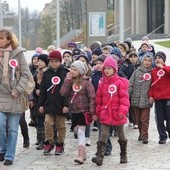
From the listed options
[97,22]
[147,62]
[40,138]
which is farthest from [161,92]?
[97,22]

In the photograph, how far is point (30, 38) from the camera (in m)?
81.8

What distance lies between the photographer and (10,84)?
25.6 ft

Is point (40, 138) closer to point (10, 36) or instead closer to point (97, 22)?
point (10, 36)

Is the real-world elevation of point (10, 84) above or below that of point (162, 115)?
above

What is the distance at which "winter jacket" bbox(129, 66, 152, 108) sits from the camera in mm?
9609

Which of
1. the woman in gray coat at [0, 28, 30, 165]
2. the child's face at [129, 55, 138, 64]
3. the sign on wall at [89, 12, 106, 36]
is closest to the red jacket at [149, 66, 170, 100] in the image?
the child's face at [129, 55, 138, 64]

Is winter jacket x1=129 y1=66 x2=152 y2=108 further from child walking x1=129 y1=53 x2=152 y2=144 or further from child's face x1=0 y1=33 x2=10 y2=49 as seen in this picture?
child's face x1=0 y1=33 x2=10 y2=49

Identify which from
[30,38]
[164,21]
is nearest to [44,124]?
[164,21]

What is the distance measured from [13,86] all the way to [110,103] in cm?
145

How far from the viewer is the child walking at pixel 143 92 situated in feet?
31.5

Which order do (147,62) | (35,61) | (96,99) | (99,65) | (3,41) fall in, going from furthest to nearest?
(35,61) → (147,62) → (99,65) → (96,99) → (3,41)

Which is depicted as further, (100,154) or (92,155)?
(92,155)

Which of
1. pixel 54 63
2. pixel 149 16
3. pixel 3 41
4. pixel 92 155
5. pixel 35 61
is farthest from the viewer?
pixel 149 16

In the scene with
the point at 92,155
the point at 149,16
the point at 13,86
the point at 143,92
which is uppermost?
the point at 149,16
